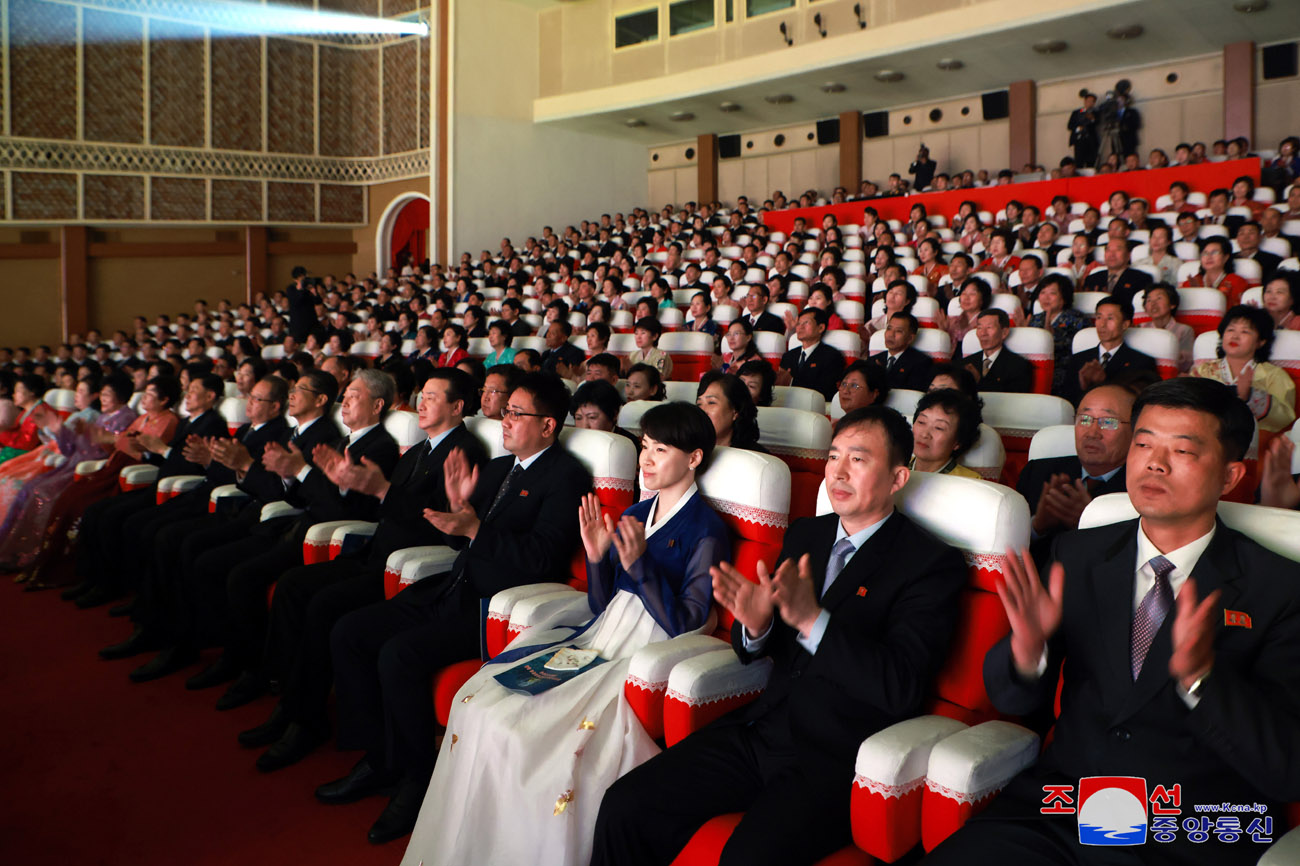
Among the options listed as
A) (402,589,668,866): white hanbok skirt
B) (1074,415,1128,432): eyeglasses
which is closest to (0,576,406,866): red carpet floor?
(402,589,668,866): white hanbok skirt

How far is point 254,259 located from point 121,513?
9087 millimetres

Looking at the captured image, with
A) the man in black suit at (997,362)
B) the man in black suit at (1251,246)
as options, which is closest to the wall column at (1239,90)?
the man in black suit at (1251,246)

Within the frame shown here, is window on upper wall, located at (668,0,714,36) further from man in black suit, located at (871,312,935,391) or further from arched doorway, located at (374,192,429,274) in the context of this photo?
man in black suit, located at (871,312,935,391)

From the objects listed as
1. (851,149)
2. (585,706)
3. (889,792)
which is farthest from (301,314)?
(889,792)

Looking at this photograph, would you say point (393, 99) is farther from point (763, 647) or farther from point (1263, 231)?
point (763, 647)

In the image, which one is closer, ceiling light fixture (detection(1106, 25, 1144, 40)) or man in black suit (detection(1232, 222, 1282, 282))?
man in black suit (detection(1232, 222, 1282, 282))

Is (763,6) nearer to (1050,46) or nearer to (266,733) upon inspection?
(1050,46)

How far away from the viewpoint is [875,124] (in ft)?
33.4

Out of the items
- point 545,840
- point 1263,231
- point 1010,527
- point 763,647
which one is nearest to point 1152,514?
point 1010,527

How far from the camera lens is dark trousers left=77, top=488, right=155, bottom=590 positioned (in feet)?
10.6

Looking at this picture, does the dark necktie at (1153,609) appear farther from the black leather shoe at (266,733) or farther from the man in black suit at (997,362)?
the man in black suit at (997,362)

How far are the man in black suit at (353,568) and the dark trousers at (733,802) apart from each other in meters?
1.04

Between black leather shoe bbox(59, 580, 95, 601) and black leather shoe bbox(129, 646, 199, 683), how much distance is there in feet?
2.87

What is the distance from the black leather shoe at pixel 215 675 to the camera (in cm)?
249
